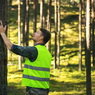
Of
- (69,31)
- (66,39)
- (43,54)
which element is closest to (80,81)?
(43,54)

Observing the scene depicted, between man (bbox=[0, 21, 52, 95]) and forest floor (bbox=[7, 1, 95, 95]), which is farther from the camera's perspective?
forest floor (bbox=[7, 1, 95, 95])

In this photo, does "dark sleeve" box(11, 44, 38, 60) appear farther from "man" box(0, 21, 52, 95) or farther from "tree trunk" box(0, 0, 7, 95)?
"tree trunk" box(0, 0, 7, 95)

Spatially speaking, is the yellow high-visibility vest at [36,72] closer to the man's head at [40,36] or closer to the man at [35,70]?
the man at [35,70]

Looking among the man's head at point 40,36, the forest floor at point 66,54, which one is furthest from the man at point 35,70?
the forest floor at point 66,54

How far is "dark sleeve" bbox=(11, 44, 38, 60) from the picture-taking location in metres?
3.35

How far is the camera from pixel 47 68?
3691mm

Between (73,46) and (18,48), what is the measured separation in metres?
33.2

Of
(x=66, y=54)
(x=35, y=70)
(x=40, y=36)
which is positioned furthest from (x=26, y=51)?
→ (x=66, y=54)

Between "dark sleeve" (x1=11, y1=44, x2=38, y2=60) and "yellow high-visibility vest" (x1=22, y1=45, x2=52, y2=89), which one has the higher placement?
"dark sleeve" (x1=11, y1=44, x2=38, y2=60)

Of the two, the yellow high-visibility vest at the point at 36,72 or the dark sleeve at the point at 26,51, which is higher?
the dark sleeve at the point at 26,51

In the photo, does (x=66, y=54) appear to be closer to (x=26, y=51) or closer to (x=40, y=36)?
(x=40, y=36)

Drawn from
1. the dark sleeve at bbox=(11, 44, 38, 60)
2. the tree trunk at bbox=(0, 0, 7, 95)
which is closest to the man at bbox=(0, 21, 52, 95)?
the dark sleeve at bbox=(11, 44, 38, 60)

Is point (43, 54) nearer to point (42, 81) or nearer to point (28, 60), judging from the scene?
point (28, 60)

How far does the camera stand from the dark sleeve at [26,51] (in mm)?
3352
